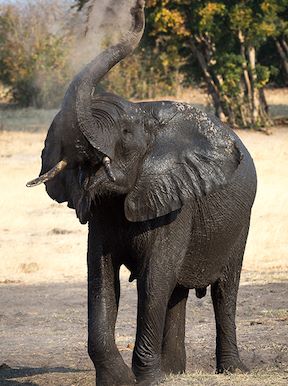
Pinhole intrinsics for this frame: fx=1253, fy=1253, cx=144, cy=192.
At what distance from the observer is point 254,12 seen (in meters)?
30.1

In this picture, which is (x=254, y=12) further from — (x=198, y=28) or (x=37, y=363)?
(x=37, y=363)

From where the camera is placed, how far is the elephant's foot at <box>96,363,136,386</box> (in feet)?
24.6

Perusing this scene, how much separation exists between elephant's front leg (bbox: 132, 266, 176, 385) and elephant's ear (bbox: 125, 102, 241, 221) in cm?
41

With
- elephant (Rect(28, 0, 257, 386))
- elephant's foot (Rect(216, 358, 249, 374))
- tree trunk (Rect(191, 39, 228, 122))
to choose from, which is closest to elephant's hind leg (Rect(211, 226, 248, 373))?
elephant's foot (Rect(216, 358, 249, 374))

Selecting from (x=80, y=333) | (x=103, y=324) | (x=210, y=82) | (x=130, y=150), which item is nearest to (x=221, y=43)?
(x=210, y=82)

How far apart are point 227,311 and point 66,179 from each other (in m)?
2.08

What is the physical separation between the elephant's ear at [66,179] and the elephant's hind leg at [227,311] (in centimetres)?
179

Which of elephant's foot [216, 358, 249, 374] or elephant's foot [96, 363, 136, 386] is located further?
elephant's foot [216, 358, 249, 374]

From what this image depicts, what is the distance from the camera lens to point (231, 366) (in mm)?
8727

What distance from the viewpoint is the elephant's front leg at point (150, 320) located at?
7.47 m

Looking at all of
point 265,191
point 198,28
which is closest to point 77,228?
point 265,191

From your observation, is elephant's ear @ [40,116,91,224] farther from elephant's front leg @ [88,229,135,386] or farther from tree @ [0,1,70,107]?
tree @ [0,1,70,107]

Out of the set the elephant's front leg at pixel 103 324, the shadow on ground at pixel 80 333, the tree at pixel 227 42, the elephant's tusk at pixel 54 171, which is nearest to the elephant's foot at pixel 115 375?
the elephant's front leg at pixel 103 324

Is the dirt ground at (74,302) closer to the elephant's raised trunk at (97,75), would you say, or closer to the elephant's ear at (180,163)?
the elephant's ear at (180,163)
